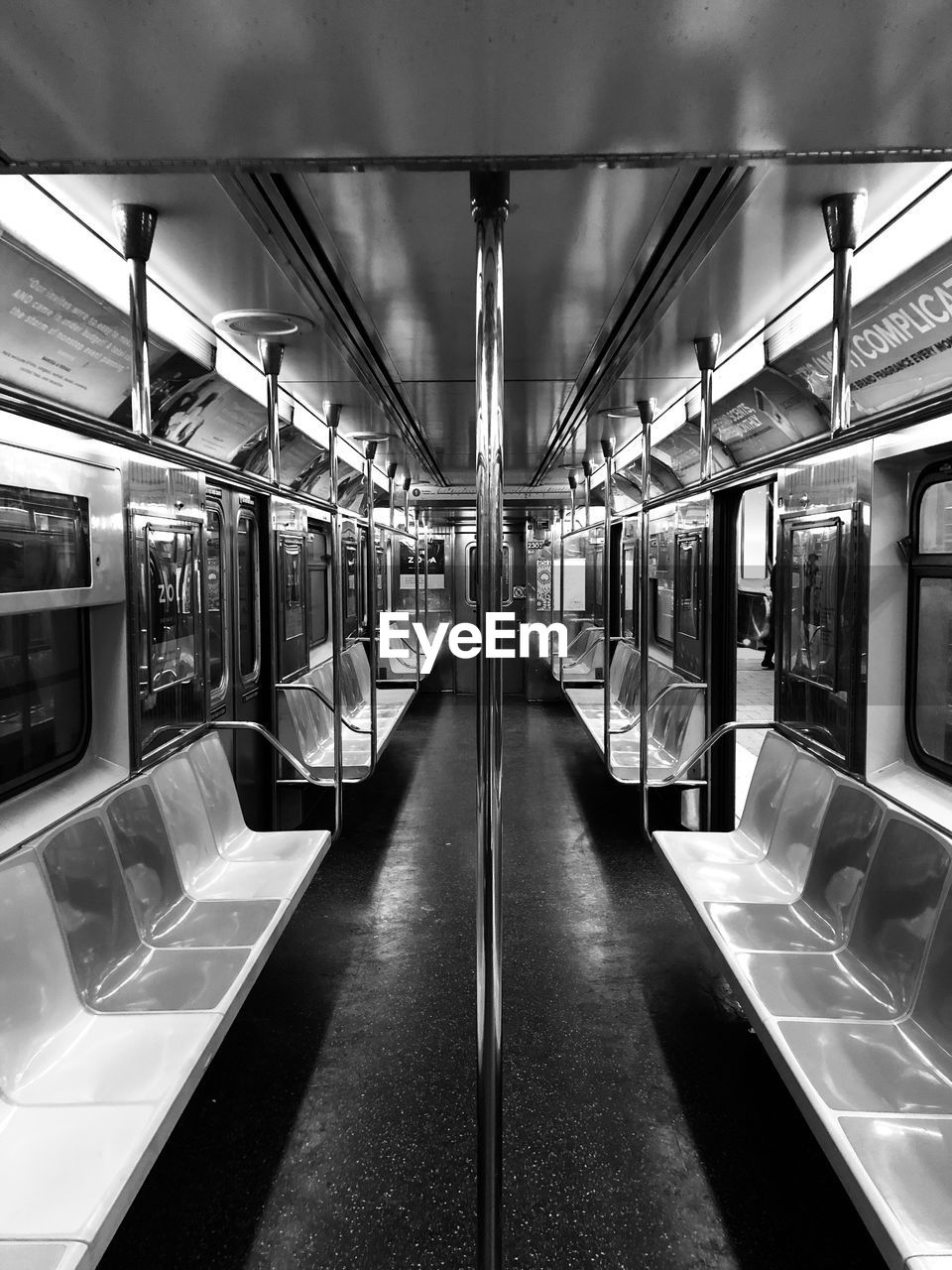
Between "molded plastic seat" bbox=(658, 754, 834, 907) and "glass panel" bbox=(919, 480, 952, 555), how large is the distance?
83cm

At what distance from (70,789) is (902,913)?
2382mm

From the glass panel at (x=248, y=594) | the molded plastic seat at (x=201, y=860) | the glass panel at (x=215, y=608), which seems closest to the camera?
the molded plastic seat at (x=201, y=860)

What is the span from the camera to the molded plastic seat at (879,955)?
199cm

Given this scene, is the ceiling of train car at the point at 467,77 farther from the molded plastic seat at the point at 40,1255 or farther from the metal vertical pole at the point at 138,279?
the molded plastic seat at the point at 40,1255

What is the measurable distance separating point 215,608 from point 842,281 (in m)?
2.81

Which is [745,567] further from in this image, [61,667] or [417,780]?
[61,667]

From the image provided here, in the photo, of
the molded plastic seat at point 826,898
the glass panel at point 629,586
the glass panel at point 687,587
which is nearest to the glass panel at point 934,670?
the molded plastic seat at point 826,898

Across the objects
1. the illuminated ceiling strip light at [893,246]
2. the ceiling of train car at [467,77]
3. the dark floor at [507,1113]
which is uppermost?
the illuminated ceiling strip light at [893,246]

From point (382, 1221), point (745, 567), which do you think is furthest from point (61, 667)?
point (745, 567)

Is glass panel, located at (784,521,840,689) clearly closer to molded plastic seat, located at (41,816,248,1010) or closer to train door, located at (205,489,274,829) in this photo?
molded plastic seat, located at (41,816,248,1010)

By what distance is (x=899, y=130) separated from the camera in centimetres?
125

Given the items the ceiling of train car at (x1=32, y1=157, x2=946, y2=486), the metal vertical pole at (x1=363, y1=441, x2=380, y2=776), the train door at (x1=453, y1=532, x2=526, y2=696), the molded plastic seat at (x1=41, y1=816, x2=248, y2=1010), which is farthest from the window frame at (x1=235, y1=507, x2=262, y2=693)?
the train door at (x1=453, y1=532, x2=526, y2=696)

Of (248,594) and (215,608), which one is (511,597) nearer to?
(248,594)

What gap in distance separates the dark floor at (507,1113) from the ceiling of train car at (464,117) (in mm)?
2230
